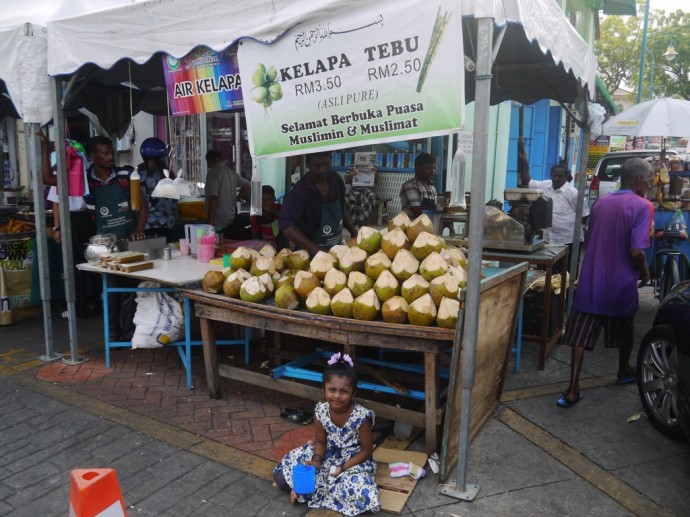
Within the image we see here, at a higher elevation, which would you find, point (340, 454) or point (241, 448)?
point (340, 454)

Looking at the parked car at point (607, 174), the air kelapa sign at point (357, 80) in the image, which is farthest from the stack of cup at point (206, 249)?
the parked car at point (607, 174)

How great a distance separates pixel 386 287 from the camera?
11.9 feet

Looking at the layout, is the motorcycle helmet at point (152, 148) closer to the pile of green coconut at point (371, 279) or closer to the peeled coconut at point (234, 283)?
the pile of green coconut at point (371, 279)

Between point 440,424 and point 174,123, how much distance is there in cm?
825

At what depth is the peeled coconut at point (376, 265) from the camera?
3.77m

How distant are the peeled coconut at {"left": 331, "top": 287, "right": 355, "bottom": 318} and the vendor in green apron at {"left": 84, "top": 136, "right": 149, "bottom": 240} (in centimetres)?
282

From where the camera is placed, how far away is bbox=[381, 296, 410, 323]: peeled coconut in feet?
11.5

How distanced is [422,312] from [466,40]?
2271 millimetres

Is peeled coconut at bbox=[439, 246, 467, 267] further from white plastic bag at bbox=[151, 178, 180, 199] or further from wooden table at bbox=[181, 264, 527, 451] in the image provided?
white plastic bag at bbox=[151, 178, 180, 199]

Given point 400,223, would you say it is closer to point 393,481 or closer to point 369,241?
point 369,241

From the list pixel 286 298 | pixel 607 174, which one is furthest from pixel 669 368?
pixel 607 174

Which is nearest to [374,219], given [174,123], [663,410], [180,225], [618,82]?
[180,225]

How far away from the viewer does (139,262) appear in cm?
483

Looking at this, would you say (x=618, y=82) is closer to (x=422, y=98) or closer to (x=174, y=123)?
(x=174, y=123)
